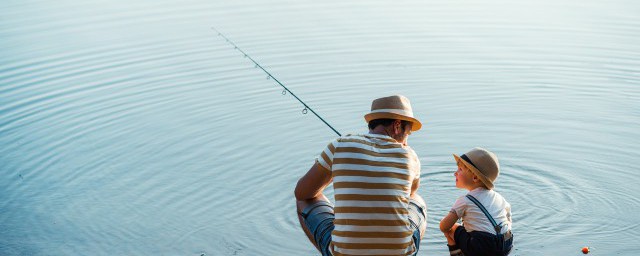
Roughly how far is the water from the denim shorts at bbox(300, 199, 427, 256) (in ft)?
3.59

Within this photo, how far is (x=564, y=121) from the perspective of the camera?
7.15 meters

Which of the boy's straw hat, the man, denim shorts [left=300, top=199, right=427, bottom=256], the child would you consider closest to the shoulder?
the child

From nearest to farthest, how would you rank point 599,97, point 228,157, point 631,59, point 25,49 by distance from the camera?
1. point 228,157
2. point 599,97
3. point 631,59
4. point 25,49

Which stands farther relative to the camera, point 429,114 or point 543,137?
point 429,114

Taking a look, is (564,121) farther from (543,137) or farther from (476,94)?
(476,94)

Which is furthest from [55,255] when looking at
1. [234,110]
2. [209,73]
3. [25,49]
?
[25,49]

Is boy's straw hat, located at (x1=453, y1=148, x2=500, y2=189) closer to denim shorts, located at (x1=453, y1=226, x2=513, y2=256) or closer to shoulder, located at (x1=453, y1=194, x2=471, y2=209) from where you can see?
shoulder, located at (x1=453, y1=194, x2=471, y2=209)

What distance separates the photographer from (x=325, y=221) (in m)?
3.80

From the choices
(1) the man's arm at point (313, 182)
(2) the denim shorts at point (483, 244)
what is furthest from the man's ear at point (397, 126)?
(2) the denim shorts at point (483, 244)

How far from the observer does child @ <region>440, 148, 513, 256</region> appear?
4.17m

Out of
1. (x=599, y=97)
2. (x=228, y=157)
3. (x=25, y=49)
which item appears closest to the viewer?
(x=228, y=157)

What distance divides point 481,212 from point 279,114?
3.76m

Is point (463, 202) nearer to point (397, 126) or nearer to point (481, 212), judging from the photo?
point (481, 212)

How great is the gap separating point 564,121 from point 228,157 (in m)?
2.95
